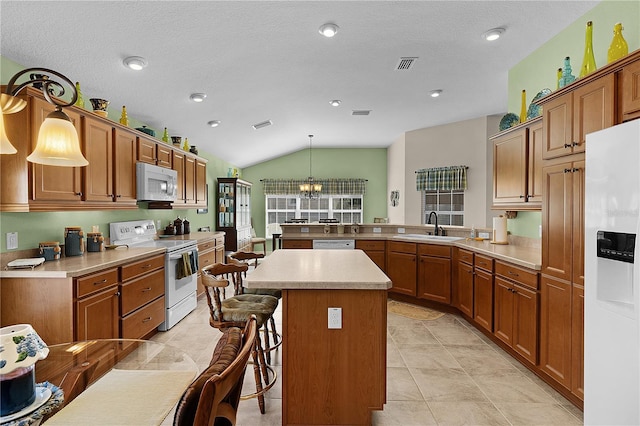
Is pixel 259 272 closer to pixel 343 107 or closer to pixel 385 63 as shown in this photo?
pixel 385 63

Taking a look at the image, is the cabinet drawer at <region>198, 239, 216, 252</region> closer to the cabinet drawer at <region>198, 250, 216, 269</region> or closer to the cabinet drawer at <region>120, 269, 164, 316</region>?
the cabinet drawer at <region>198, 250, 216, 269</region>

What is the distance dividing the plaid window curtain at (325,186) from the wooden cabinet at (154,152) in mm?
4847

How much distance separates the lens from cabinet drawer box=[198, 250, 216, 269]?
463 centimetres

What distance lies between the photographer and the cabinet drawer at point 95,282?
2311mm

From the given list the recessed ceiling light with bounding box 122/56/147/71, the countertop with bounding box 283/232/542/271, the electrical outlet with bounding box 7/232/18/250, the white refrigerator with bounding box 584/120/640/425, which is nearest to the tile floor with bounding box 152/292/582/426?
the white refrigerator with bounding box 584/120/640/425

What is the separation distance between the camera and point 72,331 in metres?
2.27

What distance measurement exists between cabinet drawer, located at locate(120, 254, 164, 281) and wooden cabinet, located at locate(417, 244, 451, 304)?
3.13 m

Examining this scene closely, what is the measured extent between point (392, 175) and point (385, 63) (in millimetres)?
4995

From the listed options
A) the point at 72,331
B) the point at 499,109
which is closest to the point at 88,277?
the point at 72,331

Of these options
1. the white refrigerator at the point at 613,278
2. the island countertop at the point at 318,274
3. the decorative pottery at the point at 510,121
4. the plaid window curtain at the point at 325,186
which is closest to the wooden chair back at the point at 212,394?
the island countertop at the point at 318,274

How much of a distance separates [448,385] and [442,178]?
4.97 meters

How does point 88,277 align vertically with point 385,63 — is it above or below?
below

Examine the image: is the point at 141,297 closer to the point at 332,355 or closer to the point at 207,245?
the point at 207,245

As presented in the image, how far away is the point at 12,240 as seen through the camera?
8.16 ft
